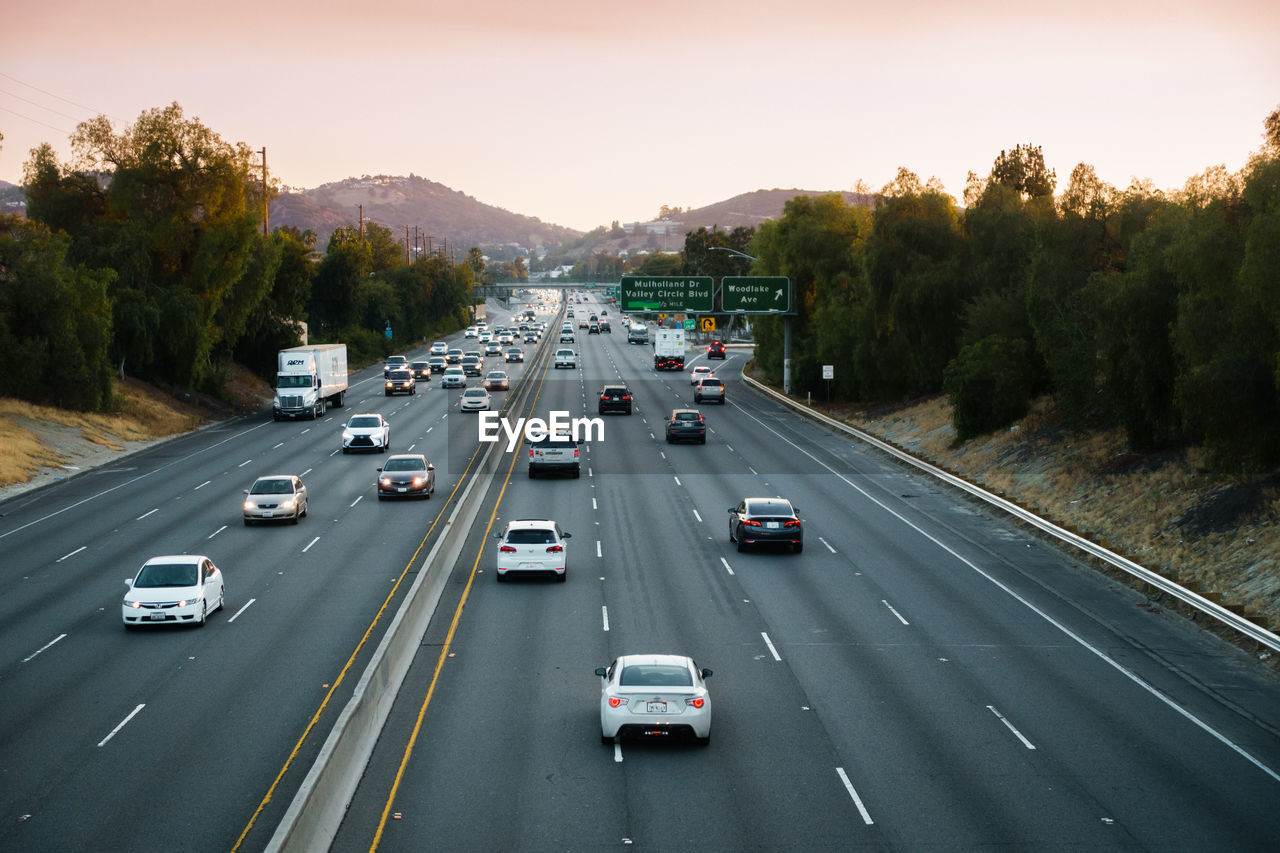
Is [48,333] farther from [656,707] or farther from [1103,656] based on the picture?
[1103,656]

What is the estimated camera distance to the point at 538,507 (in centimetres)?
4088

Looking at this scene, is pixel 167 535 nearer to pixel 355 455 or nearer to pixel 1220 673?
pixel 355 455

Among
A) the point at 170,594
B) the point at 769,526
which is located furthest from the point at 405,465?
the point at 170,594

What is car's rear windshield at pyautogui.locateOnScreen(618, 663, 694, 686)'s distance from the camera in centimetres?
1834

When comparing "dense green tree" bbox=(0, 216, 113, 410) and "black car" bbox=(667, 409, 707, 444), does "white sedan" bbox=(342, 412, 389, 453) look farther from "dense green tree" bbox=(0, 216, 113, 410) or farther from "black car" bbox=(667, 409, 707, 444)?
"dense green tree" bbox=(0, 216, 113, 410)

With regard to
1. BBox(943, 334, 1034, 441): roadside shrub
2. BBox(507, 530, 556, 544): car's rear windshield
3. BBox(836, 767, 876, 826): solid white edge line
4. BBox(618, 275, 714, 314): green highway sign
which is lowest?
BBox(836, 767, 876, 826): solid white edge line

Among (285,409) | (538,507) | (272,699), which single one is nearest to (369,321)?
(285,409)

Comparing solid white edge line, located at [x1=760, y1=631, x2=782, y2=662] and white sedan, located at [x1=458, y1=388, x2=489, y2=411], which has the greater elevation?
solid white edge line, located at [x1=760, y1=631, x2=782, y2=662]

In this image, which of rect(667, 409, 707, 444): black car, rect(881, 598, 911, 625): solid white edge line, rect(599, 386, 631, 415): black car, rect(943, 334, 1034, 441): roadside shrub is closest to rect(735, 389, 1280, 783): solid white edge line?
rect(881, 598, 911, 625): solid white edge line

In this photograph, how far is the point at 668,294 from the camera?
75.9 m

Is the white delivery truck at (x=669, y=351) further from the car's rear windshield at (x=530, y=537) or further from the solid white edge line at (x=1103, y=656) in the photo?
the car's rear windshield at (x=530, y=537)

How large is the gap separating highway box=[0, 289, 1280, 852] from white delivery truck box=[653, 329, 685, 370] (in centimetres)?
6500

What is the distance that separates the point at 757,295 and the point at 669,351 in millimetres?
27980

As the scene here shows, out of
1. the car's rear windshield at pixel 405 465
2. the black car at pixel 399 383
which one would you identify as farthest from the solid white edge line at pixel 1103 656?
the black car at pixel 399 383
